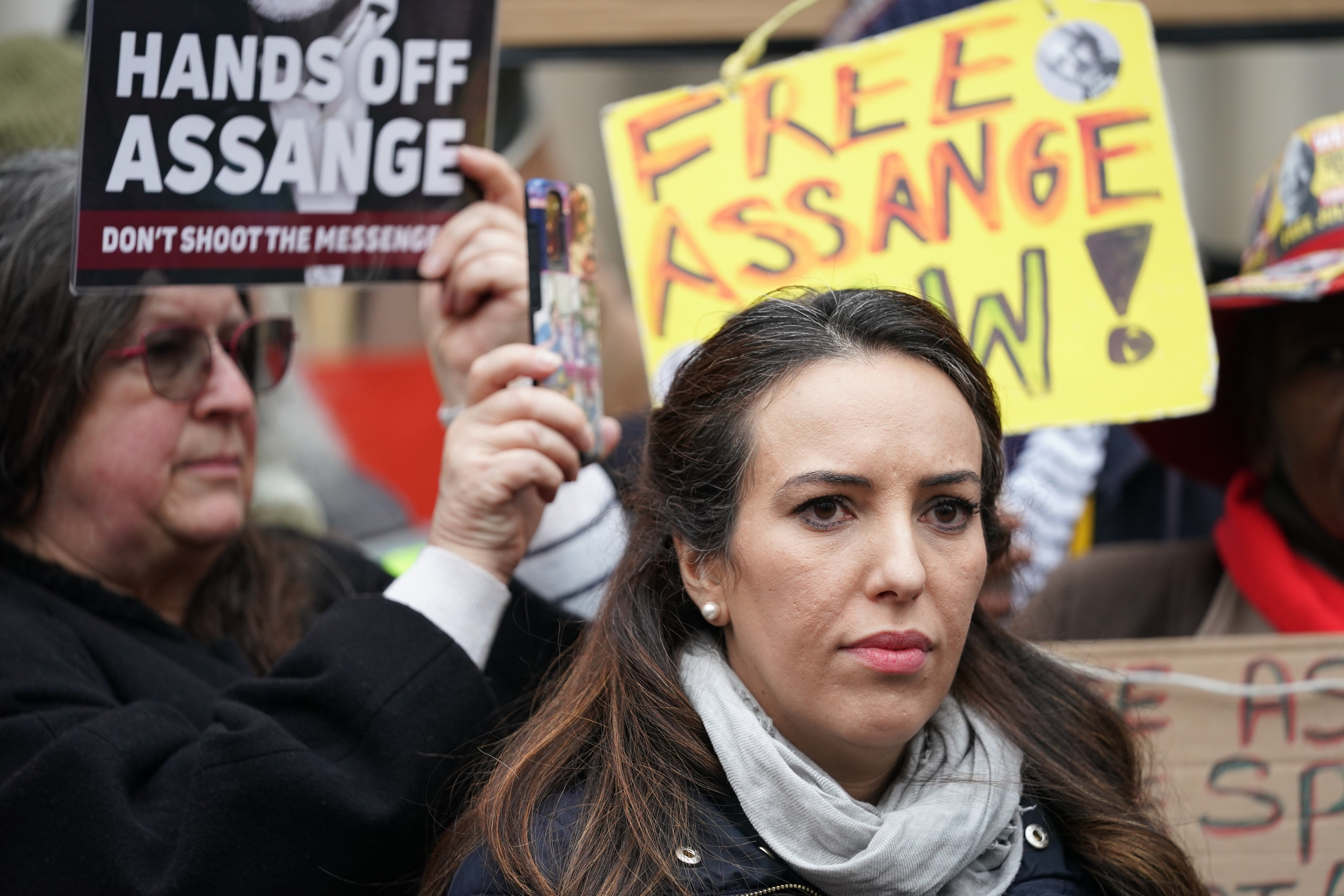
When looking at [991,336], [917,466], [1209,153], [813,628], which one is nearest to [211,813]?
[813,628]

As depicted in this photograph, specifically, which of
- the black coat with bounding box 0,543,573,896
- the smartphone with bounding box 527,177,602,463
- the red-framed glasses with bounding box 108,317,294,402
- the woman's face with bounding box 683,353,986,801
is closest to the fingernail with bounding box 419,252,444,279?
the smartphone with bounding box 527,177,602,463

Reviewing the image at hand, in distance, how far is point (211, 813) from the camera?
166cm

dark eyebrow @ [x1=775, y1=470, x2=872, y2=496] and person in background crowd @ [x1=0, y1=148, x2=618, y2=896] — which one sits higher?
dark eyebrow @ [x1=775, y1=470, x2=872, y2=496]

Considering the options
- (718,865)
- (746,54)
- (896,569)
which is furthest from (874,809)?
(746,54)

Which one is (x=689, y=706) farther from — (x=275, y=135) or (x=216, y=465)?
(x=275, y=135)

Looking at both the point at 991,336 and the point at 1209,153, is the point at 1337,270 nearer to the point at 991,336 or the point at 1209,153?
the point at 991,336

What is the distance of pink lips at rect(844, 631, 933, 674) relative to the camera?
1.51 metres

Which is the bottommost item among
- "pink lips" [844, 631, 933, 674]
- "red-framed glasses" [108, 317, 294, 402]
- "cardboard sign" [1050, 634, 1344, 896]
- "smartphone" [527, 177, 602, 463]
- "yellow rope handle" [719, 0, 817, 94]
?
"cardboard sign" [1050, 634, 1344, 896]

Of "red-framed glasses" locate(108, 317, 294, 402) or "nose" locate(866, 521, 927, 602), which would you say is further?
"red-framed glasses" locate(108, 317, 294, 402)

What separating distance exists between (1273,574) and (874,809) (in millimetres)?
1136

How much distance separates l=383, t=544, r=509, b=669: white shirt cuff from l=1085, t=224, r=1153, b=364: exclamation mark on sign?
1040 mm

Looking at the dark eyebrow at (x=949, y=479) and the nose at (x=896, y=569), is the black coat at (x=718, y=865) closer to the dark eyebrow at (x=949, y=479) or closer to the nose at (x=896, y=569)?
the nose at (x=896, y=569)

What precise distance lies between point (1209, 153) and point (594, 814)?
5.52m

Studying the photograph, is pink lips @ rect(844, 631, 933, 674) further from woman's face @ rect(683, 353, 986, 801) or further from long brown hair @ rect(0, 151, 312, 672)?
long brown hair @ rect(0, 151, 312, 672)
